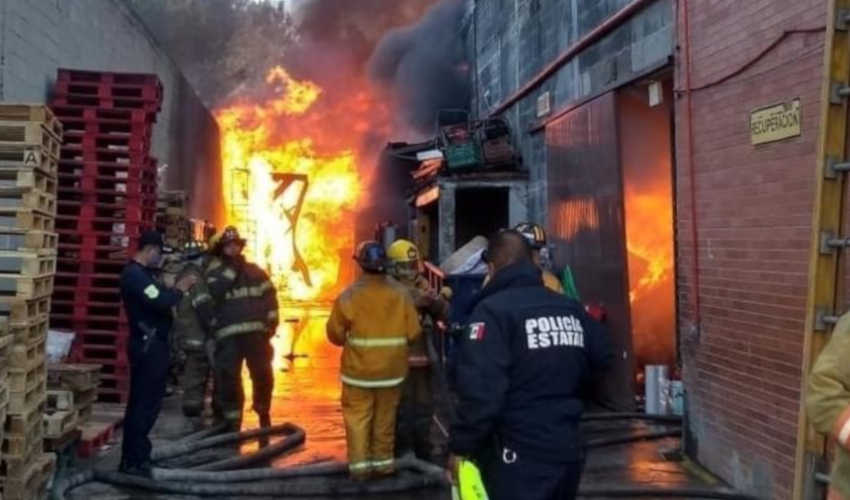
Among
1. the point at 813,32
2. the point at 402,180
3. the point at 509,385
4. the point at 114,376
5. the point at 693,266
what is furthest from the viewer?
the point at 402,180

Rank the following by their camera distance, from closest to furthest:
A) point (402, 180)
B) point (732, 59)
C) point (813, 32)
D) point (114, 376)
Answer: point (813, 32), point (732, 59), point (114, 376), point (402, 180)

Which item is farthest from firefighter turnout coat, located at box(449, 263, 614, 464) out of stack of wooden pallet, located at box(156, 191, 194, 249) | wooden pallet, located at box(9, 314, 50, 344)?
stack of wooden pallet, located at box(156, 191, 194, 249)

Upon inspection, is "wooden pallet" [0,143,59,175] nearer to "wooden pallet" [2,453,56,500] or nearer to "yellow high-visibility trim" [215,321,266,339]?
"wooden pallet" [2,453,56,500]

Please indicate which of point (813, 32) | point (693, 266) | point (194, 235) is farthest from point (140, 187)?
point (813, 32)

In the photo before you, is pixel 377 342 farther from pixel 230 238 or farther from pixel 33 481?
pixel 230 238

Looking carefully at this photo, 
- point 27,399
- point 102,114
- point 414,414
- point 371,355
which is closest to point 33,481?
point 27,399

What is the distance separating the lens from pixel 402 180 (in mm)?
23109

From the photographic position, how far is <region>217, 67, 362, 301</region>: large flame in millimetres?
24094

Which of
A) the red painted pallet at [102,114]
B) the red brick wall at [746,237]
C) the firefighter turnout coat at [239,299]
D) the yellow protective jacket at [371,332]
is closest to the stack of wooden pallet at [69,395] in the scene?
the firefighter turnout coat at [239,299]

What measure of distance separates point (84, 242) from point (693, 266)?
19.0ft

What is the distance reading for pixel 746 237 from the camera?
20.1 ft

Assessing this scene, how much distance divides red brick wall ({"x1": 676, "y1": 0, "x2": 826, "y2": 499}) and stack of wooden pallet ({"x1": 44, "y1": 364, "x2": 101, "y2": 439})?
14.7 ft

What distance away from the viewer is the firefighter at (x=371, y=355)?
616 centimetres

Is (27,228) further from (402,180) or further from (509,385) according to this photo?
(402,180)
